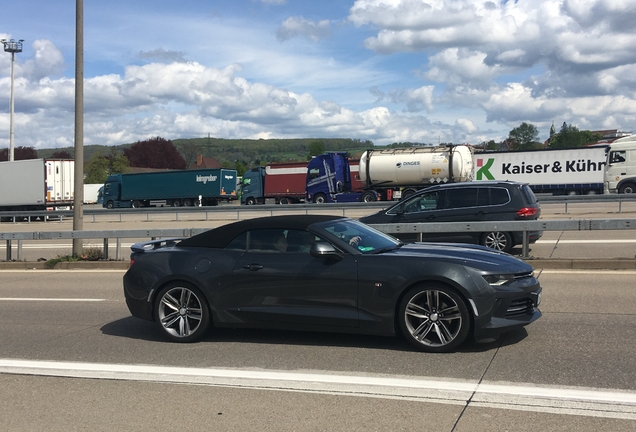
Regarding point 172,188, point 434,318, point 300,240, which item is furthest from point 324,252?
point 172,188

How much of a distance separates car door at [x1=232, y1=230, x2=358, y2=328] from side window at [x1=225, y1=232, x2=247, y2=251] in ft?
0.24

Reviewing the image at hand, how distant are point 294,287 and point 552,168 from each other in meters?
36.9

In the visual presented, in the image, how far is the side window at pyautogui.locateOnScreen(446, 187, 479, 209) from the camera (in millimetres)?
14422

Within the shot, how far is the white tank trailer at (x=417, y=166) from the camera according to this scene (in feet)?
122

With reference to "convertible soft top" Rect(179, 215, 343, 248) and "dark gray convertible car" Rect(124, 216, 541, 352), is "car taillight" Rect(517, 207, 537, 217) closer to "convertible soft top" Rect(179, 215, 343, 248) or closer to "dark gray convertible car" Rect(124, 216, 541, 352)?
"dark gray convertible car" Rect(124, 216, 541, 352)

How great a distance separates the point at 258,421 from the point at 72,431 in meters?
1.35

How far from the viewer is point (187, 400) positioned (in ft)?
17.9

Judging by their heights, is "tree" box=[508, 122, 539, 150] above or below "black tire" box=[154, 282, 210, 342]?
above

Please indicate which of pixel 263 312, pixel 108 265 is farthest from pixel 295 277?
pixel 108 265

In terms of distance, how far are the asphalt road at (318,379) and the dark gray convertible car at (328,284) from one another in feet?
0.94

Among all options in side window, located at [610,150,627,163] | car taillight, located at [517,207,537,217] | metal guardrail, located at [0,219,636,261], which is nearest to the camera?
metal guardrail, located at [0,219,636,261]

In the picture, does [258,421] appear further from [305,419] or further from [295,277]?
[295,277]

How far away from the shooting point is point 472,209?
1434 cm

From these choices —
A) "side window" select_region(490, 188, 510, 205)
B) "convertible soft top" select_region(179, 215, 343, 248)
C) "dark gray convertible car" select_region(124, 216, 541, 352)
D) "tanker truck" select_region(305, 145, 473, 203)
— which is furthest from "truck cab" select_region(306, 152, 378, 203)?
"dark gray convertible car" select_region(124, 216, 541, 352)
